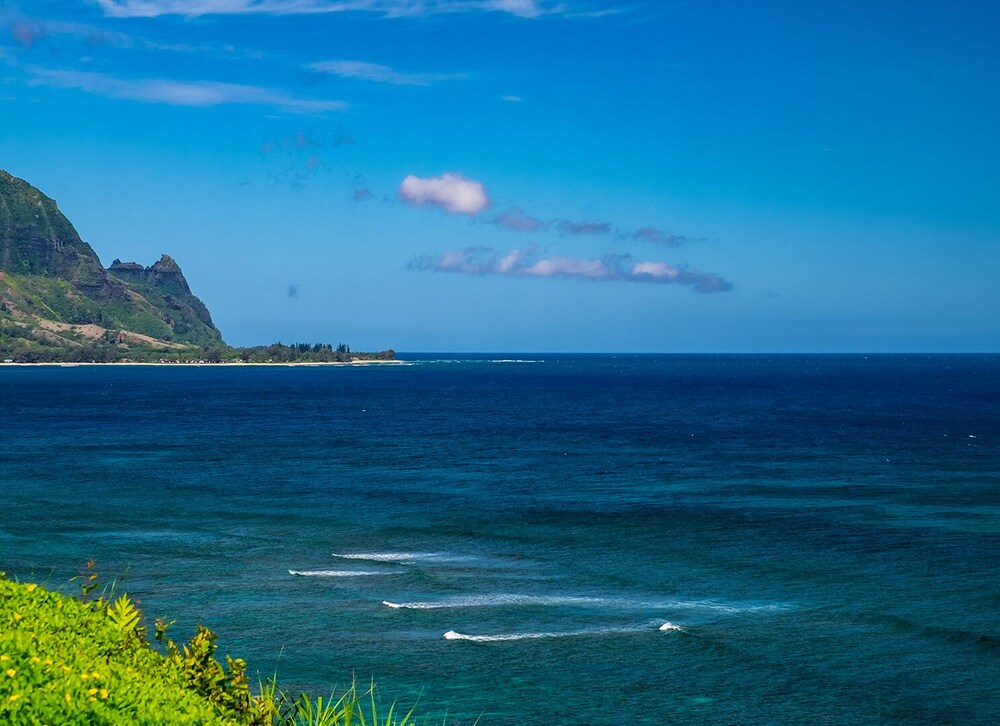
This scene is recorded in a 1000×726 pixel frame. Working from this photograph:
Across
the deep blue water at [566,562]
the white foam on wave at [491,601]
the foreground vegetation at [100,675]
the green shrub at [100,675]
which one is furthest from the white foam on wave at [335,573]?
the green shrub at [100,675]

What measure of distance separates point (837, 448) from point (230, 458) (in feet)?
183

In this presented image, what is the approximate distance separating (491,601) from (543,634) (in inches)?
178

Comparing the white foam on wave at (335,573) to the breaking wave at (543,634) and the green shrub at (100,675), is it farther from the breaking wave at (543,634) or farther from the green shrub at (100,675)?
the green shrub at (100,675)

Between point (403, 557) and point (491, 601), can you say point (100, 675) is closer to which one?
point (491, 601)

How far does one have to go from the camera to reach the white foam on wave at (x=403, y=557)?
4419 centimetres

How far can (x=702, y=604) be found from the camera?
37031 mm

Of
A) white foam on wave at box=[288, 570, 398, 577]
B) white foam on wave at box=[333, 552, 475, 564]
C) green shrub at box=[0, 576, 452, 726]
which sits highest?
green shrub at box=[0, 576, 452, 726]

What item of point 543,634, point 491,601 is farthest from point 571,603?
point 543,634

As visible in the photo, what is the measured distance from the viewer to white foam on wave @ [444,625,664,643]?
3234 cm

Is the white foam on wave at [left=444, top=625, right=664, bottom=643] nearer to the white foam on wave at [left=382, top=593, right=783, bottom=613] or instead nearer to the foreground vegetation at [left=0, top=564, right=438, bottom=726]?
the white foam on wave at [left=382, top=593, right=783, bottom=613]

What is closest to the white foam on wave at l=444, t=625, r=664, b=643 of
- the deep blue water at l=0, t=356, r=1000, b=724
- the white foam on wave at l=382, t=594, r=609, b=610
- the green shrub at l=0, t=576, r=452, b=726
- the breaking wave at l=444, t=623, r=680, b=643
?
the breaking wave at l=444, t=623, r=680, b=643

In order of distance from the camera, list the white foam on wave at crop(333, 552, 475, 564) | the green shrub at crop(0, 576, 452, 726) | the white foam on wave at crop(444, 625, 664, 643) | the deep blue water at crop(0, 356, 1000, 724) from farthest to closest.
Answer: the white foam on wave at crop(333, 552, 475, 564) < the white foam on wave at crop(444, 625, 664, 643) < the deep blue water at crop(0, 356, 1000, 724) < the green shrub at crop(0, 576, 452, 726)

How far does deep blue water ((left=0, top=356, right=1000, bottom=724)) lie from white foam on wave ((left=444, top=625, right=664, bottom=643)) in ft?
0.43

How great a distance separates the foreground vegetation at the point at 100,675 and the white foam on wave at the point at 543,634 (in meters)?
16.9
